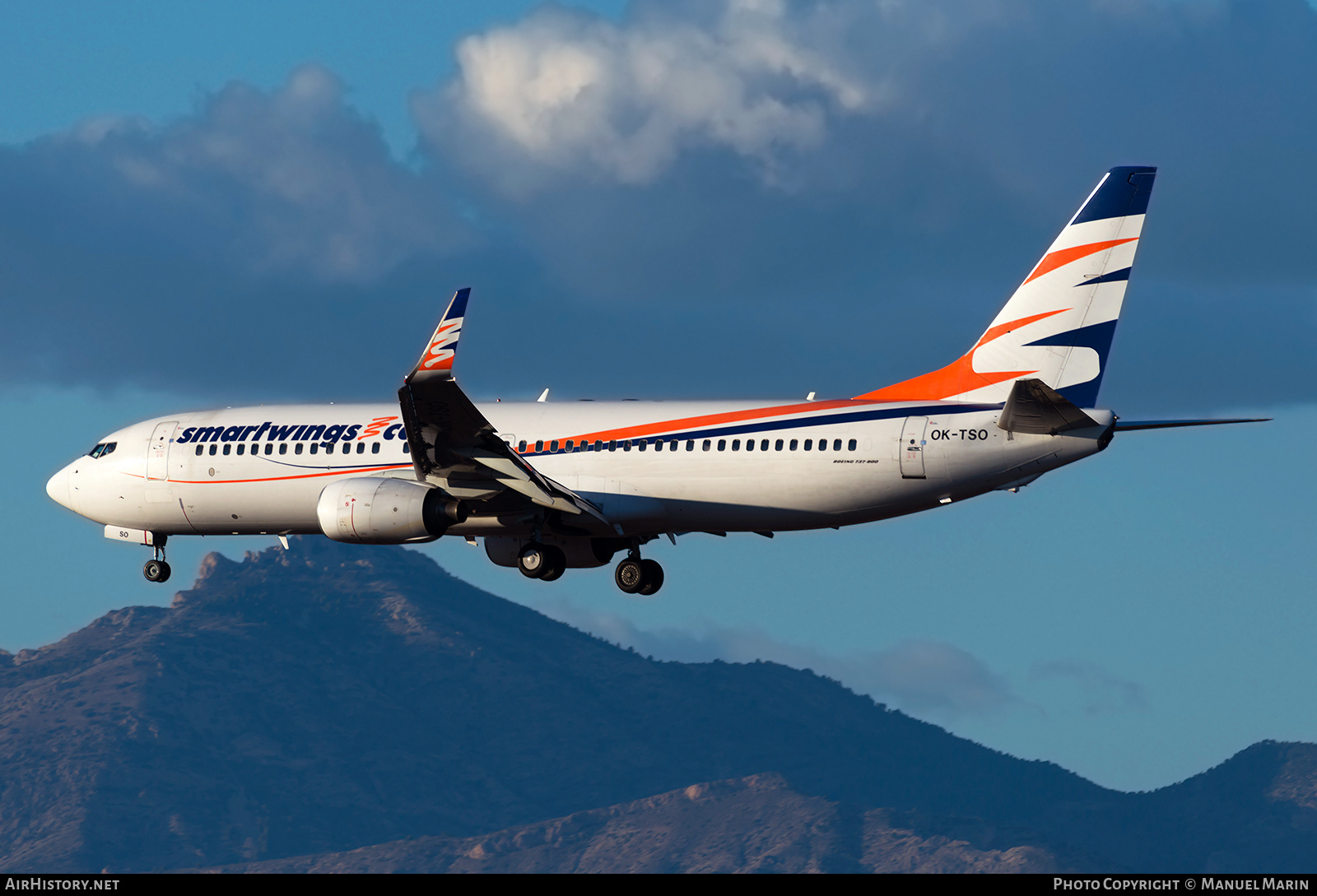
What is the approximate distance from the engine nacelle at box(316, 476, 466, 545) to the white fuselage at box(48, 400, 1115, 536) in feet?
5.55

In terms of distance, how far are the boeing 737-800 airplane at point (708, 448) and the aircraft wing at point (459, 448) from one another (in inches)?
2.1

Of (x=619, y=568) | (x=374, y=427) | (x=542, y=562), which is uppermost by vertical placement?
(x=374, y=427)

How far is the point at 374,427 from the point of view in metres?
48.9

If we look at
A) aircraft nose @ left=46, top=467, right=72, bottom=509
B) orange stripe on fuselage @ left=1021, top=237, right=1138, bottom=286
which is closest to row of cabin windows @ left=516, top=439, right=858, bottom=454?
orange stripe on fuselage @ left=1021, top=237, right=1138, bottom=286

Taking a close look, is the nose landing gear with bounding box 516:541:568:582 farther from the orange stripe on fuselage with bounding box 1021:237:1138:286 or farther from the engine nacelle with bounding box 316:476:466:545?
the orange stripe on fuselage with bounding box 1021:237:1138:286

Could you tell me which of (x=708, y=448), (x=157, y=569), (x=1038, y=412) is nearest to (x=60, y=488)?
(x=157, y=569)

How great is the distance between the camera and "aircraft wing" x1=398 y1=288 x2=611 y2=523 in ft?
134

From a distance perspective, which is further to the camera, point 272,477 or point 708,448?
point 272,477

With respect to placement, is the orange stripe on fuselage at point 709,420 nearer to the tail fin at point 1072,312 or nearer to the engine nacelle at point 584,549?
the tail fin at point 1072,312

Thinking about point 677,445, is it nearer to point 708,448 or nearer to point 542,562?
point 708,448

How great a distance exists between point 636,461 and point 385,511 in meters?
6.08
